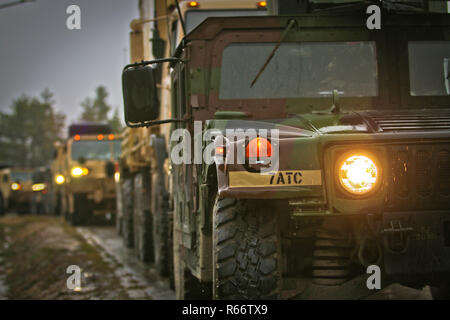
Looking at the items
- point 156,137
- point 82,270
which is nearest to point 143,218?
point 82,270

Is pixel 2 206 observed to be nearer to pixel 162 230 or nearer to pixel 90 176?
pixel 90 176

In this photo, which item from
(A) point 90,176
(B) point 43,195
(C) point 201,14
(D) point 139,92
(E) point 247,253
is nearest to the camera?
(E) point 247,253

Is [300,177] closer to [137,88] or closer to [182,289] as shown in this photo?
[137,88]

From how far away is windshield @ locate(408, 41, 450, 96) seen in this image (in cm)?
617

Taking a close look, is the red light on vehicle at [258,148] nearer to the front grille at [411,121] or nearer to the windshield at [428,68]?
the front grille at [411,121]

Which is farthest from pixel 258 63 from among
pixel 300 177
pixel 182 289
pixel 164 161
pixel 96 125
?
pixel 96 125

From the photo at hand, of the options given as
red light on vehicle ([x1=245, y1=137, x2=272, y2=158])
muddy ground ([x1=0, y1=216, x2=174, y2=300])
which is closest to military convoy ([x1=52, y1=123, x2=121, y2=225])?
muddy ground ([x1=0, y1=216, x2=174, y2=300])

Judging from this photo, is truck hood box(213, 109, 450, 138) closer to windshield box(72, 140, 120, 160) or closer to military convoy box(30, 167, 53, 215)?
windshield box(72, 140, 120, 160)

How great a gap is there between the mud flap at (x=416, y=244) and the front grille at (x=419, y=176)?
7 cm

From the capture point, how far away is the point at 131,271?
38.8 feet

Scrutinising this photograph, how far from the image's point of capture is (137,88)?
587 cm

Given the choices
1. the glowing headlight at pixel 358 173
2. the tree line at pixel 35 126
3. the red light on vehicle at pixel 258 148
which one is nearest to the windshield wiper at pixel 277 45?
the red light on vehicle at pixel 258 148

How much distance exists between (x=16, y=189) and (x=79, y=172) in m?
15.3

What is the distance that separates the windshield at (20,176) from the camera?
3972cm
